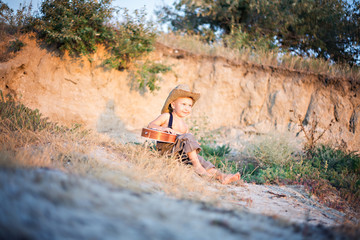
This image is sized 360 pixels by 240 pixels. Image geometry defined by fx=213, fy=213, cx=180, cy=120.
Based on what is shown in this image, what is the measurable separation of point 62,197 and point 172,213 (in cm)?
54

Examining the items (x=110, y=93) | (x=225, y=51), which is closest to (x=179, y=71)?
(x=225, y=51)

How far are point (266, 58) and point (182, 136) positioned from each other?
6752 millimetres

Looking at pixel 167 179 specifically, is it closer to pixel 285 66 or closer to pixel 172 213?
pixel 172 213

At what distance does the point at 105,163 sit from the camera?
96.4 inches

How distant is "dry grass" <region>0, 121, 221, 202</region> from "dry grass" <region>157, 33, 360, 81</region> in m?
6.17

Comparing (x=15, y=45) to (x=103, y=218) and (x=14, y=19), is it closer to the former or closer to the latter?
(x=14, y=19)

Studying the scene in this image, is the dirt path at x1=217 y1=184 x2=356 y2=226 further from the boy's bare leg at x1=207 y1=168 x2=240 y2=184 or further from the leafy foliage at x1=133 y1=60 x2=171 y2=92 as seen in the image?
the leafy foliage at x1=133 y1=60 x2=171 y2=92

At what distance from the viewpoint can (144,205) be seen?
1.15 meters

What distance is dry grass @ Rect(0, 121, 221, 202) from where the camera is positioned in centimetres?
201

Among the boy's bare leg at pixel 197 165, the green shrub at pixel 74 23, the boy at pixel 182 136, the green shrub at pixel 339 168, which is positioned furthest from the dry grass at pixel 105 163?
the green shrub at pixel 74 23

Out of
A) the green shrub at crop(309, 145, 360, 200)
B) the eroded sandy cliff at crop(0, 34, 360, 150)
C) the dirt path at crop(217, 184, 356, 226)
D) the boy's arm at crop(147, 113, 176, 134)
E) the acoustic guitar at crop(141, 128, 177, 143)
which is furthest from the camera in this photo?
the eroded sandy cliff at crop(0, 34, 360, 150)

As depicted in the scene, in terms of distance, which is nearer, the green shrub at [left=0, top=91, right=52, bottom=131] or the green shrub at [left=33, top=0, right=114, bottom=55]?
the green shrub at [left=0, top=91, right=52, bottom=131]

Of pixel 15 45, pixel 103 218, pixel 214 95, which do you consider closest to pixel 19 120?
pixel 15 45

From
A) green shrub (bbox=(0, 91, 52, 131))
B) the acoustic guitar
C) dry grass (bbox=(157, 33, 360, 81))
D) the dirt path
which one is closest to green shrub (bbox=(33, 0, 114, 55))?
dry grass (bbox=(157, 33, 360, 81))
